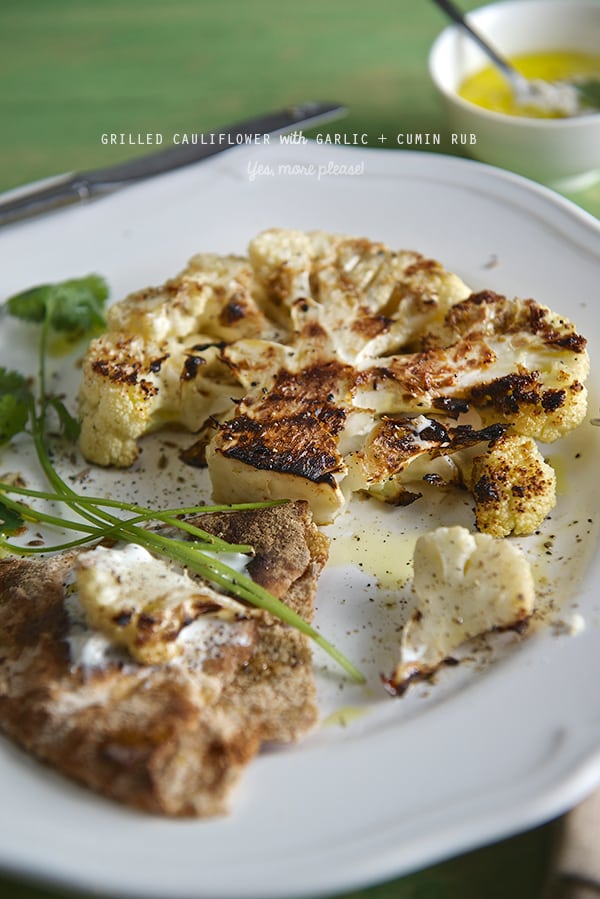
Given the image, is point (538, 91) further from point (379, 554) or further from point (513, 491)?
point (379, 554)

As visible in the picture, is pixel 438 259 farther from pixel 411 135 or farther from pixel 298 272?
pixel 411 135

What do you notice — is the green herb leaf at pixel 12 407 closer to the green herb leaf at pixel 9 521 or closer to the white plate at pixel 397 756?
the white plate at pixel 397 756

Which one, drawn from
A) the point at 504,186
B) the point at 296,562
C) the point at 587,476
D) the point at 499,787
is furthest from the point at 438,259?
the point at 499,787

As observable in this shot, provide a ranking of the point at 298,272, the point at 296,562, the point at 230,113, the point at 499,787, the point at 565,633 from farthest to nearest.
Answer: the point at 230,113
the point at 298,272
the point at 296,562
the point at 565,633
the point at 499,787

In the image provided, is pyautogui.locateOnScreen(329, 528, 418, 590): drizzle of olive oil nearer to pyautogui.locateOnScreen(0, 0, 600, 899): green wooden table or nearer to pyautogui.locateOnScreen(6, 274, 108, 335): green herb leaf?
pyautogui.locateOnScreen(6, 274, 108, 335): green herb leaf

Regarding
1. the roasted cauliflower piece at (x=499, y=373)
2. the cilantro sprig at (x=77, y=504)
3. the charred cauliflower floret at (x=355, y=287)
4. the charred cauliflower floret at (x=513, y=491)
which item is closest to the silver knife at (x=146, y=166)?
the cilantro sprig at (x=77, y=504)

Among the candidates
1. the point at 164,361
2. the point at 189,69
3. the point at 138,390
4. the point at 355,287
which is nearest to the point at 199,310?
the point at 164,361
